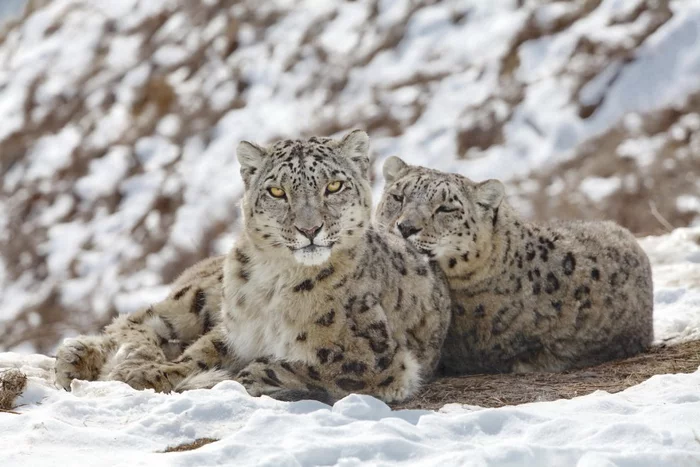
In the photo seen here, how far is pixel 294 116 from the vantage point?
67.4 feet

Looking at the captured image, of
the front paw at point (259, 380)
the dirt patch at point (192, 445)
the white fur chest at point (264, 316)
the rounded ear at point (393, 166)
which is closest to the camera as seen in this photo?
the dirt patch at point (192, 445)

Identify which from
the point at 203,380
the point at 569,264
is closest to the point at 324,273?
the point at 203,380

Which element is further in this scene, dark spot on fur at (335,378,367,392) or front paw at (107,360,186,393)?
front paw at (107,360,186,393)

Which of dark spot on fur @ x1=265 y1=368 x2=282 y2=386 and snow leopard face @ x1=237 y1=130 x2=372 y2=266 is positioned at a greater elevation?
snow leopard face @ x1=237 y1=130 x2=372 y2=266

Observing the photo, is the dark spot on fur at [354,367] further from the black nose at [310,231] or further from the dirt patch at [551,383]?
the black nose at [310,231]

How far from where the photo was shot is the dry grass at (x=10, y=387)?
6055mm

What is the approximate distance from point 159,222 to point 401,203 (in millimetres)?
12025

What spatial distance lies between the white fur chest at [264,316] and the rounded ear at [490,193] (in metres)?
2.28

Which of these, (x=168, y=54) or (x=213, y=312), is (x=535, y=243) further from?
(x=168, y=54)

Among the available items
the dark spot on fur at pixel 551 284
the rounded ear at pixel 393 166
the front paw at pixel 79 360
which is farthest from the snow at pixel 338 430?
the rounded ear at pixel 393 166

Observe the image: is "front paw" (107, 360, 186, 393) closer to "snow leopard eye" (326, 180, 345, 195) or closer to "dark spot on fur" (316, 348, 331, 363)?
"dark spot on fur" (316, 348, 331, 363)

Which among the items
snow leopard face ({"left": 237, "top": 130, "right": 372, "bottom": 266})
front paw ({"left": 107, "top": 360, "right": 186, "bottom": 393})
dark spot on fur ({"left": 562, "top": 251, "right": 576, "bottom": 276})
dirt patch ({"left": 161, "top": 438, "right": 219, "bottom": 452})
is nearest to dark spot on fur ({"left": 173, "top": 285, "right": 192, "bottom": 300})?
front paw ({"left": 107, "top": 360, "right": 186, "bottom": 393})

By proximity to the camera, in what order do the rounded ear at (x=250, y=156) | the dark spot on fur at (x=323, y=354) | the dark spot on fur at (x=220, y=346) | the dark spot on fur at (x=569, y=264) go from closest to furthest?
the dark spot on fur at (x=323, y=354)
the rounded ear at (x=250, y=156)
the dark spot on fur at (x=220, y=346)
the dark spot on fur at (x=569, y=264)

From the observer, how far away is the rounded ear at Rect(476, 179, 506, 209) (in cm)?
840
